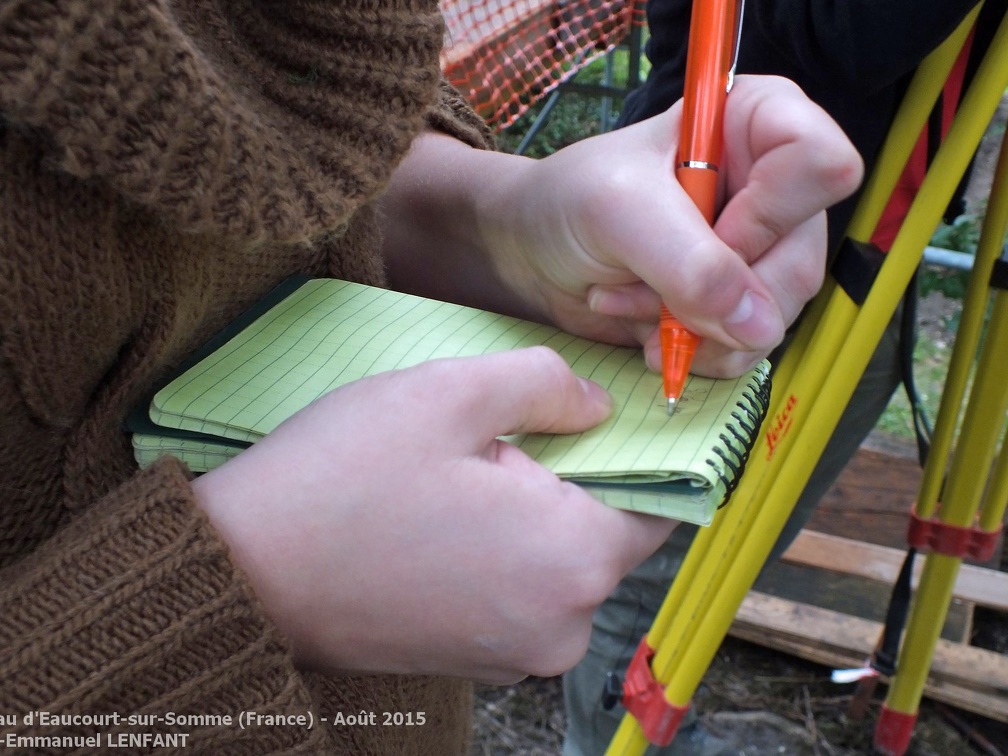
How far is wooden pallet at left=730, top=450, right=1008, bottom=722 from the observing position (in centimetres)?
132

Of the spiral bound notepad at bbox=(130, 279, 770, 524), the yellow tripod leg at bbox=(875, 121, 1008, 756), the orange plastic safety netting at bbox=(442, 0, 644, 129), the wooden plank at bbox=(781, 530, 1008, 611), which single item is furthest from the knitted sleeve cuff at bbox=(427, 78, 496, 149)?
the wooden plank at bbox=(781, 530, 1008, 611)

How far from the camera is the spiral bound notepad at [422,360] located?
0.37m

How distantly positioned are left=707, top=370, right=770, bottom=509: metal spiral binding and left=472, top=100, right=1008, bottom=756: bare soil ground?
1.07m

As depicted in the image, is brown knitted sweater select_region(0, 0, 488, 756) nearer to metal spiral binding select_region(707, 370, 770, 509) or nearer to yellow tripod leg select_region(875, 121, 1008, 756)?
metal spiral binding select_region(707, 370, 770, 509)

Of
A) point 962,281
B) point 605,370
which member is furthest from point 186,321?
point 962,281

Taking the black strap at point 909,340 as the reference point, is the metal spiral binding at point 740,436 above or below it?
above

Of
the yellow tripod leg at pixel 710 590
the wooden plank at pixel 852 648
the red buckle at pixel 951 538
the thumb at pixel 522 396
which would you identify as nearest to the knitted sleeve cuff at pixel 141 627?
the thumb at pixel 522 396

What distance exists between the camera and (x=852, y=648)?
1359mm

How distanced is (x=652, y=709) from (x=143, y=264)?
0.72 m

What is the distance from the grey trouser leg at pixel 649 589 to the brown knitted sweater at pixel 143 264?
2.44ft

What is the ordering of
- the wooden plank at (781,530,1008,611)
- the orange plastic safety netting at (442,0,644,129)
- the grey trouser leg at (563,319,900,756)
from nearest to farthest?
the grey trouser leg at (563,319,900,756) → the wooden plank at (781,530,1008,611) → the orange plastic safety netting at (442,0,644,129)

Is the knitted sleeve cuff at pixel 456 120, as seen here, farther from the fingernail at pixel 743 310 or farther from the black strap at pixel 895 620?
the black strap at pixel 895 620

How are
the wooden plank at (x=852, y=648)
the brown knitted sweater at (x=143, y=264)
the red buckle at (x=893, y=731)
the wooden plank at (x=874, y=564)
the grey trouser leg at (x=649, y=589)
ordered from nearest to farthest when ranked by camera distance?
1. the brown knitted sweater at (x=143, y=264)
2. the grey trouser leg at (x=649, y=589)
3. the red buckle at (x=893, y=731)
4. the wooden plank at (x=852, y=648)
5. the wooden plank at (x=874, y=564)

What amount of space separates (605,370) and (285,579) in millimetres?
225
